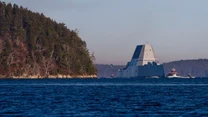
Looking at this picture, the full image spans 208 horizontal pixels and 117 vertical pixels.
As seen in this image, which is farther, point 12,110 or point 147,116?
point 12,110

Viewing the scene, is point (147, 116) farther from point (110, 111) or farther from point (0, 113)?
point (0, 113)

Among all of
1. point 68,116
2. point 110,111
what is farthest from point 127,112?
point 68,116

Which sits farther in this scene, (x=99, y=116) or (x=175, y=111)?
(x=175, y=111)

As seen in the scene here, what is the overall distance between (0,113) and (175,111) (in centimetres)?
1418

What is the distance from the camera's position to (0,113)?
4753cm

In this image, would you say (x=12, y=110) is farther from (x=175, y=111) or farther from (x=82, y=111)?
(x=175, y=111)

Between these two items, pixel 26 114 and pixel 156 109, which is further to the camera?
pixel 156 109

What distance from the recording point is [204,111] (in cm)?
4944

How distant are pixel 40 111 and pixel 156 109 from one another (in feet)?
32.8

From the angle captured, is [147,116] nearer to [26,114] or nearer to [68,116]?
[68,116]

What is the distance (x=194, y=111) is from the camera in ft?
163

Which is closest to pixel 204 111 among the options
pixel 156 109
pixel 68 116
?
pixel 156 109

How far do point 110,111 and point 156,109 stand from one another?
447 cm

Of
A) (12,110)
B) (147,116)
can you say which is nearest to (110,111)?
(147,116)
